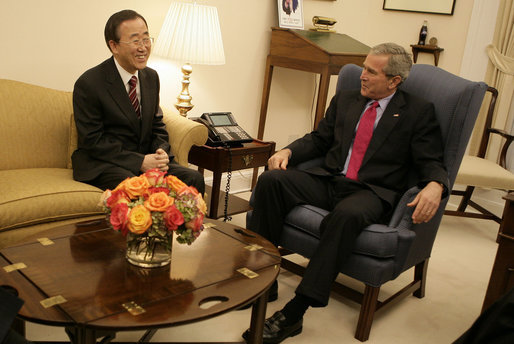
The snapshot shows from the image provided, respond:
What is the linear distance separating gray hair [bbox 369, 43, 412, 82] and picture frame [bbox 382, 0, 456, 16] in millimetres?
2689

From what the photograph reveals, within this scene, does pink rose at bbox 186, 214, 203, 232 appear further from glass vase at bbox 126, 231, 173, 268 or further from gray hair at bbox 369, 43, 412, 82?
gray hair at bbox 369, 43, 412, 82

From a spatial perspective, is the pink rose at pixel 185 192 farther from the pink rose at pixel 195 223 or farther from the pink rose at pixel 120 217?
the pink rose at pixel 120 217

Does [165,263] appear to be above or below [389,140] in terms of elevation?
below

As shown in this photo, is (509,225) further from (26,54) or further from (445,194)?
(26,54)

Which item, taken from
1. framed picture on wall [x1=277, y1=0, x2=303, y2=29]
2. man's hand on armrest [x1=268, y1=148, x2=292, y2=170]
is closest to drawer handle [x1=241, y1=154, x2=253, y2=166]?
man's hand on armrest [x1=268, y1=148, x2=292, y2=170]

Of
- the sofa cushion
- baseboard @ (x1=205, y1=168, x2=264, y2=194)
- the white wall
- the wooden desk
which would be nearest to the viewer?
the sofa cushion

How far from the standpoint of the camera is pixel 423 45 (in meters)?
5.13

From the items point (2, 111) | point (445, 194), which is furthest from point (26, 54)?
point (445, 194)

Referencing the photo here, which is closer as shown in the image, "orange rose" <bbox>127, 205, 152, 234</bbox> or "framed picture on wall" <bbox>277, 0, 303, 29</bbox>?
"orange rose" <bbox>127, 205, 152, 234</bbox>

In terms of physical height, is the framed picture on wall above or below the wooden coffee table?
above

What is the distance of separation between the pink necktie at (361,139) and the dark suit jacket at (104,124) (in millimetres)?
1142

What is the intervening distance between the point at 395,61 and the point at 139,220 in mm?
1655

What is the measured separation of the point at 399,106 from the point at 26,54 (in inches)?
84.5

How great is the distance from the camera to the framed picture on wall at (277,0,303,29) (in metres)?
4.37
